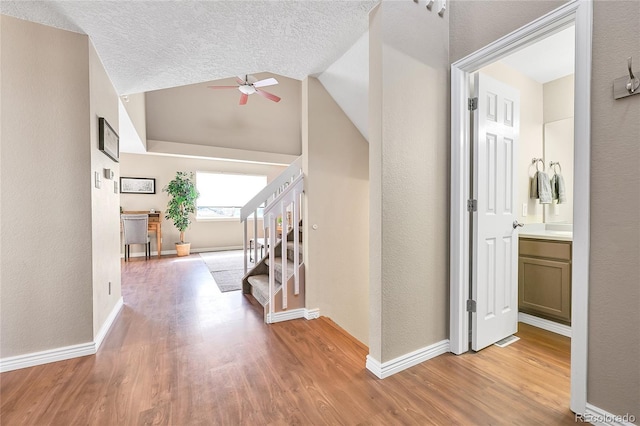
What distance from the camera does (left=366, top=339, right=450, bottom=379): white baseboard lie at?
1.77 m

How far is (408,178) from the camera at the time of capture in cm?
187

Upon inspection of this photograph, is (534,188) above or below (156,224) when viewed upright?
above

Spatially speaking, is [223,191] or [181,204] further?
[223,191]

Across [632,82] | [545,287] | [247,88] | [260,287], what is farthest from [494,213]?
[247,88]

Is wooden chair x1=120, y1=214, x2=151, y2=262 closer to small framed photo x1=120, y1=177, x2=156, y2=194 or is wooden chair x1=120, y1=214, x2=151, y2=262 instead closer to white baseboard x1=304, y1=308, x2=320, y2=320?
small framed photo x1=120, y1=177, x2=156, y2=194

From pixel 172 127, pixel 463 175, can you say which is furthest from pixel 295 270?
pixel 172 127

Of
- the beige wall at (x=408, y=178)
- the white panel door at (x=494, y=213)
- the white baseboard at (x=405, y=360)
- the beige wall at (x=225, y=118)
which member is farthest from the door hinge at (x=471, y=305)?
the beige wall at (x=225, y=118)

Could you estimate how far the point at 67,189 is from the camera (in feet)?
6.56

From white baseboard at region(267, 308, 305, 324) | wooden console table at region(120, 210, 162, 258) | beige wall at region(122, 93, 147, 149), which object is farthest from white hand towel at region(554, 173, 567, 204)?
wooden console table at region(120, 210, 162, 258)

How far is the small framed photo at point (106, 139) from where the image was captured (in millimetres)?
2266

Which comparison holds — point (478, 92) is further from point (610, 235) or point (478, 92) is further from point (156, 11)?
point (156, 11)

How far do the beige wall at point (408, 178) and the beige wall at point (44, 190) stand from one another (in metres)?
2.10

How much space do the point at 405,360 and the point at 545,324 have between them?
1.52 metres

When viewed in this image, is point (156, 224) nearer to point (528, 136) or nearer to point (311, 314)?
point (311, 314)
